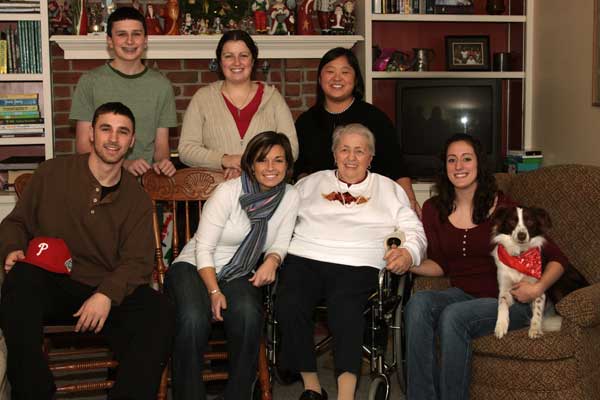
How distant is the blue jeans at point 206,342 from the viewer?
287 cm

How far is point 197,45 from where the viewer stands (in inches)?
193

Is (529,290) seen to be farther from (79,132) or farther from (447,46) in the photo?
(447,46)

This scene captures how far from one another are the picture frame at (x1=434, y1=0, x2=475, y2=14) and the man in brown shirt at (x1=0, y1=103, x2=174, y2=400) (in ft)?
9.24

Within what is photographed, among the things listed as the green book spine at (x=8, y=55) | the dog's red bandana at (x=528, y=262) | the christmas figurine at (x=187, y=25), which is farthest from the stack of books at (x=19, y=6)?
the dog's red bandana at (x=528, y=262)

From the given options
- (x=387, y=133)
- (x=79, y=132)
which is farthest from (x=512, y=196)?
(x=79, y=132)

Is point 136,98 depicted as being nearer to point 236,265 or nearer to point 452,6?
point 236,265

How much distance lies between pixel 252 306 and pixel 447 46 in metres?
2.95

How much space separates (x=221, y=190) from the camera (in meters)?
3.11

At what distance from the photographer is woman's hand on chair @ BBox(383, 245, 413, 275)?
2963mm

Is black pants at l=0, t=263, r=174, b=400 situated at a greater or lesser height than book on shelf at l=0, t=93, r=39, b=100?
lesser

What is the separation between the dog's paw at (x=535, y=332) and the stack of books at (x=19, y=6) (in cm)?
343

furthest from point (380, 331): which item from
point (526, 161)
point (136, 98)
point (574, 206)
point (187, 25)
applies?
point (187, 25)

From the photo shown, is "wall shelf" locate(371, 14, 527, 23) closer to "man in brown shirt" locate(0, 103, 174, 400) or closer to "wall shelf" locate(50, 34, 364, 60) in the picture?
"wall shelf" locate(50, 34, 364, 60)

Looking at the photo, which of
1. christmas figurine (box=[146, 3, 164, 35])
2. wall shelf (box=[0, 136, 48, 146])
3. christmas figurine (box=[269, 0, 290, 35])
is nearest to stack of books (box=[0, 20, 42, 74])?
wall shelf (box=[0, 136, 48, 146])
